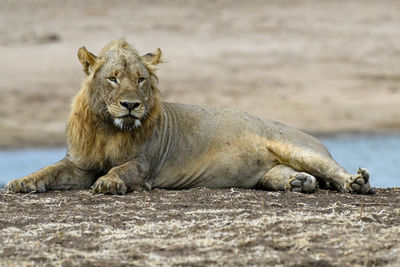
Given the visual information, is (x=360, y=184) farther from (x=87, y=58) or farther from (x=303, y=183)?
(x=87, y=58)

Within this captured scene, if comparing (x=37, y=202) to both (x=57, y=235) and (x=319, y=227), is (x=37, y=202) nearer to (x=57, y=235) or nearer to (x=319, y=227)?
(x=57, y=235)

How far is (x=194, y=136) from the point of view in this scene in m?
7.36

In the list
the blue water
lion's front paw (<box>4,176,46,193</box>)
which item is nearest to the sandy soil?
the blue water

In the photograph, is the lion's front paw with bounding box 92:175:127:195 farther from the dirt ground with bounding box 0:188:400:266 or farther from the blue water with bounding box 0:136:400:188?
the blue water with bounding box 0:136:400:188

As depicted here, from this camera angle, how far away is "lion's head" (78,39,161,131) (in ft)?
21.9

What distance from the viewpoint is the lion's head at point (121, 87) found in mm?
6668

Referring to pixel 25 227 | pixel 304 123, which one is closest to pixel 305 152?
pixel 25 227

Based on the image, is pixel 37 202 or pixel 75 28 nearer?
pixel 37 202

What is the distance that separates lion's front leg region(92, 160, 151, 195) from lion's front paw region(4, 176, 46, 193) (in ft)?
1.42

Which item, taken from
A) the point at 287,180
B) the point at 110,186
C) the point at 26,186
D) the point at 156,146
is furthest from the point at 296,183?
the point at 26,186

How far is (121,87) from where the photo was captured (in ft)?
22.1

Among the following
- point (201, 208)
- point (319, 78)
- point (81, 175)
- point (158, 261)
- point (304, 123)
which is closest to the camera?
point (158, 261)

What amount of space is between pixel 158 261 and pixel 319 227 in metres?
1.08

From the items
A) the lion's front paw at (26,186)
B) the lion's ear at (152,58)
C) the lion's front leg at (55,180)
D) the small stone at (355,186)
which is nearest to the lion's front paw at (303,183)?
the small stone at (355,186)
